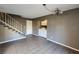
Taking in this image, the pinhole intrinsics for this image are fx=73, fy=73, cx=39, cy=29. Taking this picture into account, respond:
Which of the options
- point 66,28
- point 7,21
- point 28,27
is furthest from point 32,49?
point 28,27

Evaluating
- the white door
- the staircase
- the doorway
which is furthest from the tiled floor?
the white door

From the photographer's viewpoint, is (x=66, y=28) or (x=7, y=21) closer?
(x=66, y=28)

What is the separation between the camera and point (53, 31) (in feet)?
18.7

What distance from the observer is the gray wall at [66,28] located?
394 centimetres

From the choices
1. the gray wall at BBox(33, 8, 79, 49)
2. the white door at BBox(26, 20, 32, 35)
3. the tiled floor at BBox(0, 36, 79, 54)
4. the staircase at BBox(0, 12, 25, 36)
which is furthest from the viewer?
the white door at BBox(26, 20, 32, 35)

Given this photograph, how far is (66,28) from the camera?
14.7 ft

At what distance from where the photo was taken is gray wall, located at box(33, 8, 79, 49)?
394 centimetres

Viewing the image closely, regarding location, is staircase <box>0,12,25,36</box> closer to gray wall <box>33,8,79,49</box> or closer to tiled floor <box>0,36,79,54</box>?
tiled floor <box>0,36,79,54</box>

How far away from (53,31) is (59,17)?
1.22 metres

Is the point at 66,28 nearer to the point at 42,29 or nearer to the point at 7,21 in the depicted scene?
the point at 42,29

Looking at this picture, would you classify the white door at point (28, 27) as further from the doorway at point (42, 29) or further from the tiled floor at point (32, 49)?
the tiled floor at point (32, 49)

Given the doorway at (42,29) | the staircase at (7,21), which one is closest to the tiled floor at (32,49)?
the staircase at (7,21)

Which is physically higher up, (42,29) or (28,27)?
(28,27)
